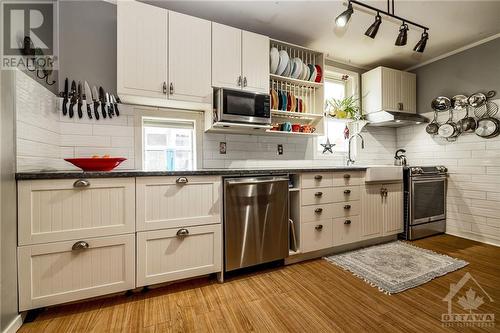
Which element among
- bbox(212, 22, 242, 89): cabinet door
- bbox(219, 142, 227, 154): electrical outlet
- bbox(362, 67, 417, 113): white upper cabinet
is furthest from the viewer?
bbox(362, 67, 417, 113): white upper cabinet

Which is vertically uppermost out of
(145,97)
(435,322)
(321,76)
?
(321,76)

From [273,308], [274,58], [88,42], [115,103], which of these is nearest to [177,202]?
[273,308]

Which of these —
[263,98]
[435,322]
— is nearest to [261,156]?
[263,98]

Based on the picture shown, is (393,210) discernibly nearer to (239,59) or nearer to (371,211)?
(371,211)

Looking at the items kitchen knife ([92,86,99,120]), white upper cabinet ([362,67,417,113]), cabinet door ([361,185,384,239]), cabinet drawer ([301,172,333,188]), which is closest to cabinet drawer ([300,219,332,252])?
cabinet drawer ([301,172,333,188])

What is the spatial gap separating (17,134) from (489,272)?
12.0 feet

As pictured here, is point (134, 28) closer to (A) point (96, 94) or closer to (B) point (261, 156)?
(A) point (96, 94)

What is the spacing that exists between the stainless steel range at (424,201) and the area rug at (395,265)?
1.33 feet

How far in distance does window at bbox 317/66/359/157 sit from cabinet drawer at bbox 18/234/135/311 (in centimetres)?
Answer: 254

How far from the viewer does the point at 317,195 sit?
7.34 ft

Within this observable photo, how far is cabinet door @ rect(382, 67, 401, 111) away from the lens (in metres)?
3.20

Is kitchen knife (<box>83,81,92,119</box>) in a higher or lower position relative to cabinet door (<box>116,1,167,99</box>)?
lower

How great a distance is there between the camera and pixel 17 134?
1335 millimetres

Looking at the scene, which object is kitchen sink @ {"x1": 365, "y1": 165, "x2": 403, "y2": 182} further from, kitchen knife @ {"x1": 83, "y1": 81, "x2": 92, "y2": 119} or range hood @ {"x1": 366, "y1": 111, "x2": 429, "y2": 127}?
kitchen knife @ {"x1": 83, "y1": 81, "x2": 92, "y2": 119}
